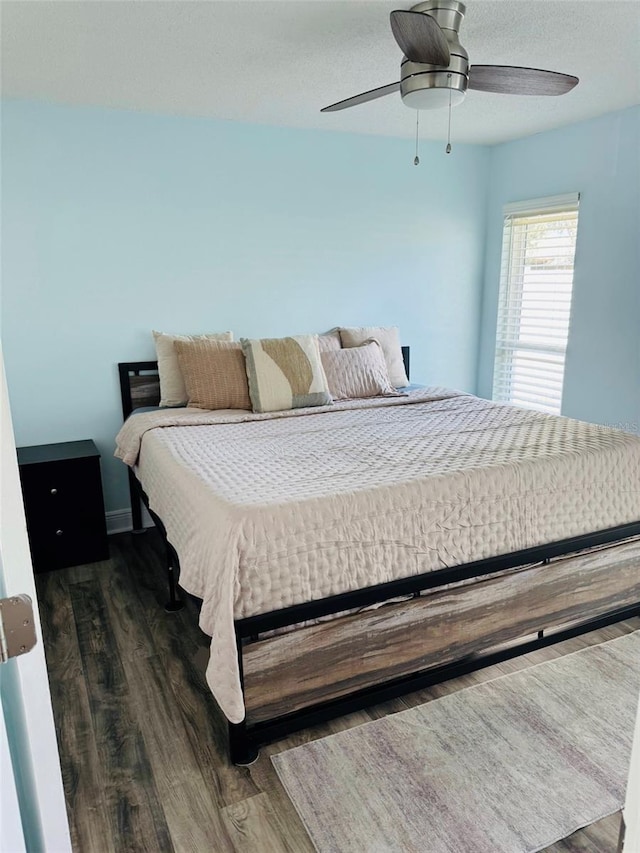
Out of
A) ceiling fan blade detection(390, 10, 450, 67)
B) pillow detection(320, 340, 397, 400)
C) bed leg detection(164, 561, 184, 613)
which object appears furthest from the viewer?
pillow detection(320, 340, 397, 400)

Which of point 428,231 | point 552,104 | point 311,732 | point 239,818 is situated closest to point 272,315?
point 428,231

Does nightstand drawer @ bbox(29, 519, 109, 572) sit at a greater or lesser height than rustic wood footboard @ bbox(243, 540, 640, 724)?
lesser

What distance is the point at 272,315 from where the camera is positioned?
388 cm

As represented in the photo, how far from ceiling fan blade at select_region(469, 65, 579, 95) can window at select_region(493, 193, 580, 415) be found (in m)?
1.60

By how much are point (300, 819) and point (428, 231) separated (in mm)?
3768

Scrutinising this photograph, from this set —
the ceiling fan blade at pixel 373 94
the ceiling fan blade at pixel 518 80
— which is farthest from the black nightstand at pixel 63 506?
the ceiling fan blade at pixel 518 80

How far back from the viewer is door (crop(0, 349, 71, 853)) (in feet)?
2.90

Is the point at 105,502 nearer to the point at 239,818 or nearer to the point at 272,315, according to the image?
the point at 272,315

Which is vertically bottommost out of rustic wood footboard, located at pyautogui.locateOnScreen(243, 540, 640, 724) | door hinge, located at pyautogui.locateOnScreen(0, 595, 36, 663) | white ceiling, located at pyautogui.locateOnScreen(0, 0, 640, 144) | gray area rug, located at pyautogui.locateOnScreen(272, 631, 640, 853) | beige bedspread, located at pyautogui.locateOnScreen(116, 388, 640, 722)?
gray area rug, located at pyautogui.locateOnScreen(272, 631, 640, 853)

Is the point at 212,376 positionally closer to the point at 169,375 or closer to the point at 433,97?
the point at 169,375

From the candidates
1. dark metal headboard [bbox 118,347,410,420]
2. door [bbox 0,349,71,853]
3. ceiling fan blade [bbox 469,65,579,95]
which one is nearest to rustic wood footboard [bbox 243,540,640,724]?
door [bbox 0,349,71,853]

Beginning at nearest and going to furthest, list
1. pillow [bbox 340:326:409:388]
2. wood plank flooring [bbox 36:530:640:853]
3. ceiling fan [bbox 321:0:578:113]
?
wood plank flooring [bbox 36:530:640:853] → ceiling fan [bbox 321:0:578:113] → pillow [bbox 340:326:409:388]

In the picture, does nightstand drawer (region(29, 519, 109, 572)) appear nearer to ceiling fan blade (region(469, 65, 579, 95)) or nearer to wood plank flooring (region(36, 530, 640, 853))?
wood plank flooring (region(36, 530, 640, 853))

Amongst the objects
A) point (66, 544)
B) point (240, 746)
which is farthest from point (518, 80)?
point (66, 544)
